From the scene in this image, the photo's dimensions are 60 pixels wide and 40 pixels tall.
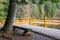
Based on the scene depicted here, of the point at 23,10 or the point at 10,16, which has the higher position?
the point at 10,16

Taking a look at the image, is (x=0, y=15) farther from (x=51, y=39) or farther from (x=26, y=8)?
(x=51, y=39)

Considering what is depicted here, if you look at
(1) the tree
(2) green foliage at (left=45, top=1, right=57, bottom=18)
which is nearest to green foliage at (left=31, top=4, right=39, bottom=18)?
(1) the tree

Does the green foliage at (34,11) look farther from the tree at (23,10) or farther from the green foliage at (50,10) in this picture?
the green foliage at (50,10)

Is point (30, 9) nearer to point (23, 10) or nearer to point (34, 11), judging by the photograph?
point (34, 11)

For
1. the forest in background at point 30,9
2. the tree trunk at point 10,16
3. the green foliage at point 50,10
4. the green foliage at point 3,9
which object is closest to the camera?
the tree trunk at point 10,16

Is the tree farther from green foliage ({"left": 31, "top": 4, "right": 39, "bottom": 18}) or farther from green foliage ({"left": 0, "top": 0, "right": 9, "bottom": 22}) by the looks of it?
Result: green foliage ({"left": 0, "top": 0, "right": 9, "bottom": 22})

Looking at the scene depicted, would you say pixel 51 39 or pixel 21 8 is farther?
pixel 21 8

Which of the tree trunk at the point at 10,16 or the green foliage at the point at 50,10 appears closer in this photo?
the tree trunk at the point at 10,16

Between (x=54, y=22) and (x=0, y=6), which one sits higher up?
(x=0, y=6)

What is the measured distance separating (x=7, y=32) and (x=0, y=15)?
462 inches

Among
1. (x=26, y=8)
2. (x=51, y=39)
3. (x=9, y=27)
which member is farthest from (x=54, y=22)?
(x=51, y=39)

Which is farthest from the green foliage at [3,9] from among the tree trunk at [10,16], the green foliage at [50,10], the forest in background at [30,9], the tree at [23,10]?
the tree trunk at [10,16]

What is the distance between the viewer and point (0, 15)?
833 inches

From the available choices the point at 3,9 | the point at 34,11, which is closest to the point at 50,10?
the point at 34,11
